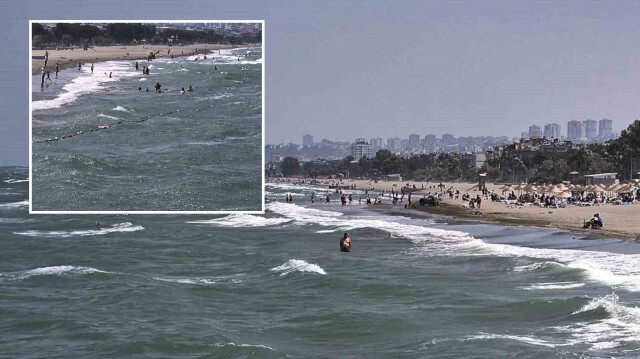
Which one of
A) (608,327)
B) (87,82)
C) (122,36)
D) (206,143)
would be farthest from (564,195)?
(608,327)

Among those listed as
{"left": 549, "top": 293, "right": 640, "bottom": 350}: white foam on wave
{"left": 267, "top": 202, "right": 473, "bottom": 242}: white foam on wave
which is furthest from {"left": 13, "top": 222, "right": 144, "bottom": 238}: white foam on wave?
{"left": 549, "top": 293, "right": 640, "bottom": 350}: white foam on wave


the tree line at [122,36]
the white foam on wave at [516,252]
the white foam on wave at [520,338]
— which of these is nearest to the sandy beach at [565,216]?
the white foam on wave at [516,252]

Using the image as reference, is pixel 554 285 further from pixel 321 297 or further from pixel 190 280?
pixel 190 280

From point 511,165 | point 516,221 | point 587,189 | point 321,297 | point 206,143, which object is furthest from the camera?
point 511,165

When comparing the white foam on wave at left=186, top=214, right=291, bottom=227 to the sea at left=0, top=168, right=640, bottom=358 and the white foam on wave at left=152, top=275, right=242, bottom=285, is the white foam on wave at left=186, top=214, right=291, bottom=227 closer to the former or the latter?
the sea at left=0, top=168, right=640, bottom=358

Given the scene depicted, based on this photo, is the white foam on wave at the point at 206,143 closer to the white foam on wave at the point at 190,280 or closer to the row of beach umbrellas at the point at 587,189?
A: the white foam on wave at the point at 190,280
